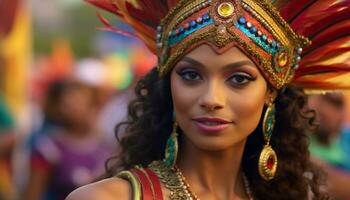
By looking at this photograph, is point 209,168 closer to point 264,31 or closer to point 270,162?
point 270,162

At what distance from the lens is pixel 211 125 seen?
4.70 meters

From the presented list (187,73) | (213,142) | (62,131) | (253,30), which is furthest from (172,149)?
(62,131)

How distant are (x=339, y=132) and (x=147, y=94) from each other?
3.80 metres

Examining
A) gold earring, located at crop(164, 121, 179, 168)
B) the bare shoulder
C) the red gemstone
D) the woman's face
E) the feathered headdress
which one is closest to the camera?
the bare shoulder

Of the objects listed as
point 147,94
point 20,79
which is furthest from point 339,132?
point 147,94

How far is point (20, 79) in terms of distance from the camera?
415 inches

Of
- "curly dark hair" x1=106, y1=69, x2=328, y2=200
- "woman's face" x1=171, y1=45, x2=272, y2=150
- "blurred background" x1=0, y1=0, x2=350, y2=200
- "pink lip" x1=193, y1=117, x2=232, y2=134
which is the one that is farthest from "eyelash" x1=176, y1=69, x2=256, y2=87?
"blurred background" x1=0, y1=0, x2=350, y2=200

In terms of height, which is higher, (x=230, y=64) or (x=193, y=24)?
(x=193, y=24)

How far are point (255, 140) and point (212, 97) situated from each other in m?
0.59

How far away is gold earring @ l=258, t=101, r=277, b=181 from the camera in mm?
4980

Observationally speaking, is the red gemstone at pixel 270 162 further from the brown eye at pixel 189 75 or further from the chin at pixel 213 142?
the brown eye at pixel 189 75

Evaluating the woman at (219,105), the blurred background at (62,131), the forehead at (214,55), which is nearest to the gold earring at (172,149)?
the woman at (219,105)

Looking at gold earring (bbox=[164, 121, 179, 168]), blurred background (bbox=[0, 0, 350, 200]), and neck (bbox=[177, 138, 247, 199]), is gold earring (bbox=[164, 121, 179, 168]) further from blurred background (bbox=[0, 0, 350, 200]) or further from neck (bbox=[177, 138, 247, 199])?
blurred background (bbox=[0, 0, 350, 200])

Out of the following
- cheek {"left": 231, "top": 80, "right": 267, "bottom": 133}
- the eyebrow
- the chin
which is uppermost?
the eyebrow
